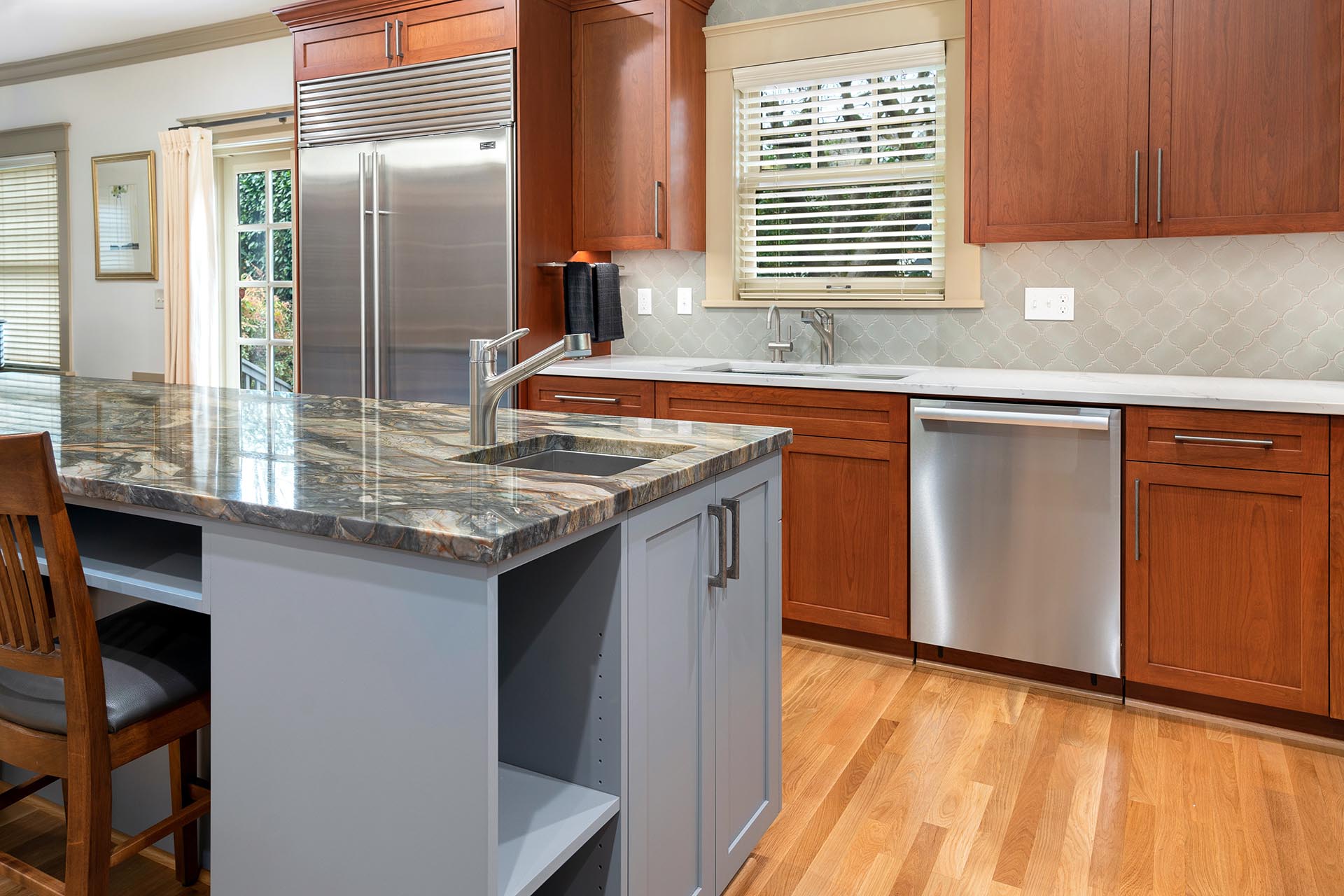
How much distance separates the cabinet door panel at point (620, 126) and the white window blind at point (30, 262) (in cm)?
410

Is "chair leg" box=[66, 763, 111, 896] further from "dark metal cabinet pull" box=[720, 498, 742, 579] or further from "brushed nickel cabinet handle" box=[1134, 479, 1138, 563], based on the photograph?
"brushed nickel cabinet handle" box=[1134, 479, 1138, 563]

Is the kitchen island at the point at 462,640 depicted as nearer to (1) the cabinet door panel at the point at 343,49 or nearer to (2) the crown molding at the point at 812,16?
(2) the crown molding at the point at 812,16

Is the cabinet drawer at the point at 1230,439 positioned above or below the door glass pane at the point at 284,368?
below

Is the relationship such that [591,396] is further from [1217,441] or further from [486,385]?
[1217,441]

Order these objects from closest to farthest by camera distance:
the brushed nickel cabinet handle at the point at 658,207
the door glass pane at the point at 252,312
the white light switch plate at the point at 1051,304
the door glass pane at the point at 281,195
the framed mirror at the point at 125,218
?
the white light switch plate at the point at 1051,304 < the brushed nickel cabinet handle at the point at 658,207 < the door glass pane at the point at 281,195 < the door glass pane at the point at 252,312 < the framed mirror at the point at 125,218

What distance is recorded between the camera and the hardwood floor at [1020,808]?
197 centimetres

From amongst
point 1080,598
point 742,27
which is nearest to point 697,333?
point 742,27

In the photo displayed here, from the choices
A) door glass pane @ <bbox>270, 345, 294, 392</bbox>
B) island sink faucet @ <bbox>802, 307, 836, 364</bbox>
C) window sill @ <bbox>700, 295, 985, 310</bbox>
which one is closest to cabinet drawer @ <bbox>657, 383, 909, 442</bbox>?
island sink faucet @ <bbox>802, 307, 836, 364</bbox>

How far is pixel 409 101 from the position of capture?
3953 mm

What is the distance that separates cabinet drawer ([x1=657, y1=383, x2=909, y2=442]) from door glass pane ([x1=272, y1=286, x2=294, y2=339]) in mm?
2889

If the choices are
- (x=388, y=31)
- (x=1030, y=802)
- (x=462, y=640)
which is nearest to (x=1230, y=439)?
(x=1030, y=802)

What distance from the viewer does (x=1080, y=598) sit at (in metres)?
2.79

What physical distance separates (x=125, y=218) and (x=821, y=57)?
4366 mm

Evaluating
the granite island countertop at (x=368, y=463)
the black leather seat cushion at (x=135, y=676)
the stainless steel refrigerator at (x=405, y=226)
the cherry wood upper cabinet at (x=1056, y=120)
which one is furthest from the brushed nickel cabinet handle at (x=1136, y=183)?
the black leather seat cushion at (x=135, y=676)
